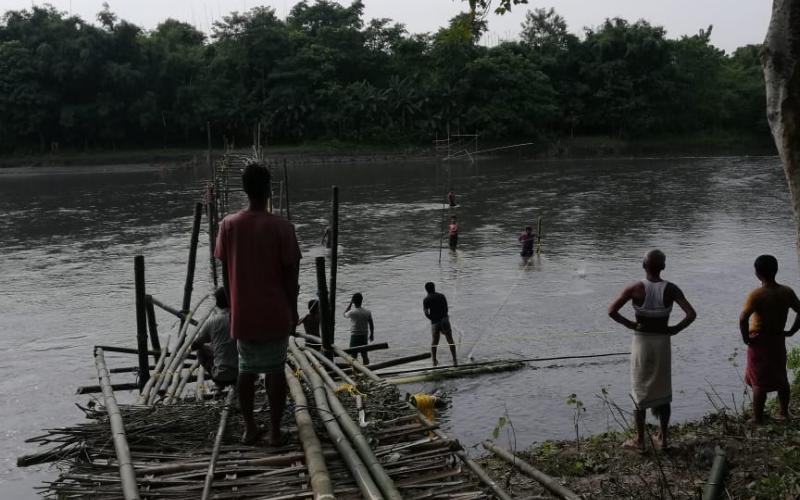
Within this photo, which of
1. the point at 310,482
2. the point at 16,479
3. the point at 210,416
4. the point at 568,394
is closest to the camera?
the point at 310,482

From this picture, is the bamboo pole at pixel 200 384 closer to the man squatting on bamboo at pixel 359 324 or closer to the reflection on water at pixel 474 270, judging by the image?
the reflection on water at pixel 474 270

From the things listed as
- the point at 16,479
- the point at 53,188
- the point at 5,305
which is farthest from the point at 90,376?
the point at 53,188

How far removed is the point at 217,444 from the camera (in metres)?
4.75

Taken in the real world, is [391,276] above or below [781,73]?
below

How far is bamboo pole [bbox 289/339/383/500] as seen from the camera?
4.27m

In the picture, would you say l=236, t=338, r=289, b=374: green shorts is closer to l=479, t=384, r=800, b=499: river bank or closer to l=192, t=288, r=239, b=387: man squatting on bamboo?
l=192, t=288, r=239, b=387: man squatting on bamboo

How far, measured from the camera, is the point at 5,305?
1914 centimetres

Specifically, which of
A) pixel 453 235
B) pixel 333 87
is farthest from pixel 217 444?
pixel 333 87

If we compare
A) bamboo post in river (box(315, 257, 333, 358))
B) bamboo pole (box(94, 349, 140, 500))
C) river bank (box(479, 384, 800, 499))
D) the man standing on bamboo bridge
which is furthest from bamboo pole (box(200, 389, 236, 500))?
bamboo post in river (box(315, 257, 333, 358))

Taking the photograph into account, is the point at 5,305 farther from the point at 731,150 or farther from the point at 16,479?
the point at 731,150

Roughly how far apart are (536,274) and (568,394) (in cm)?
984

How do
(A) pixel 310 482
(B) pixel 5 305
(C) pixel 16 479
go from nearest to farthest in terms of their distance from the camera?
(A) pixel 310 482, (C) pixel 16 479, (B) pixel 5 305

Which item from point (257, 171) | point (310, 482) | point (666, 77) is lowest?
point (310, 482)

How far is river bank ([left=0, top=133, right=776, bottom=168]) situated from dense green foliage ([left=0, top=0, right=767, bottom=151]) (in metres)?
1.38
